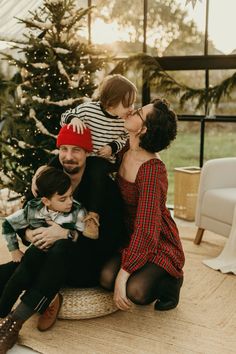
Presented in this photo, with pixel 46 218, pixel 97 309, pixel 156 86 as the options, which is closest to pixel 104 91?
pixel 46 218

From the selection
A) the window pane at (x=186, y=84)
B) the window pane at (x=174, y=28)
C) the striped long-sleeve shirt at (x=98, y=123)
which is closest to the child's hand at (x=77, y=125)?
the striped long-sleeve shirt at (x=98, y=123)

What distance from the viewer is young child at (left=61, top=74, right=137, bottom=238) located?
233cm

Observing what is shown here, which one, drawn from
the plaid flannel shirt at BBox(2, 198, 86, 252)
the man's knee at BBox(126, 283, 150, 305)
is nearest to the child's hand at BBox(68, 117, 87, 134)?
the plaid flannel shirt at BBox(2, 198, 86, 252)

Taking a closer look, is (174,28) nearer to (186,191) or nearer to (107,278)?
(186,191)

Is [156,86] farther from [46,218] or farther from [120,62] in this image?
[46,218]

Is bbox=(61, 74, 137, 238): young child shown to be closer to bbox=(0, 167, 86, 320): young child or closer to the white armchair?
bbox=(0, 167, 86, 320): young child

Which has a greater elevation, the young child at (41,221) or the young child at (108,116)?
the young child at (108,116)

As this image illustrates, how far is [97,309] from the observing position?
2.33 meters

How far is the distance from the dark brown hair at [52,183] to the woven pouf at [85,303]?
20.6 inches

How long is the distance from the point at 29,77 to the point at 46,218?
2.02 m

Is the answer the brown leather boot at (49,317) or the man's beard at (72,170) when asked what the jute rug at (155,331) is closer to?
the brown leather boot at (49,317)

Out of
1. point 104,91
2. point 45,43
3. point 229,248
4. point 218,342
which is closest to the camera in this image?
point 218,342

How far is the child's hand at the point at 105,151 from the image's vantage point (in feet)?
8.25

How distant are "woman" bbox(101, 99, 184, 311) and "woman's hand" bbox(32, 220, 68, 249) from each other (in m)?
0.28
